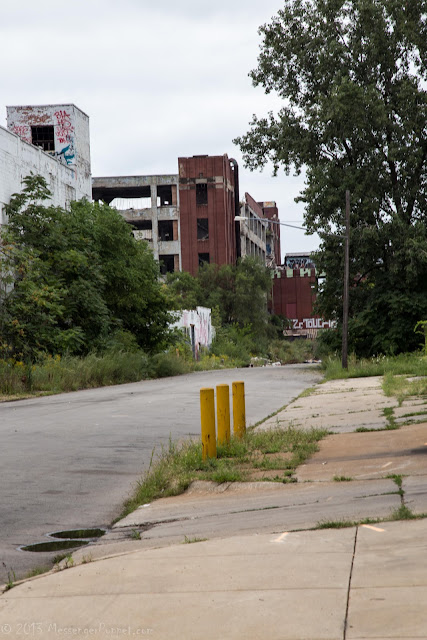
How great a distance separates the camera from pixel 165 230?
3703 inches

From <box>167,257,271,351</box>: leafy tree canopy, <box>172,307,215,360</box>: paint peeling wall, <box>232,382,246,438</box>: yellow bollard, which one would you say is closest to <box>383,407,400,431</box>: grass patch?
<box>232,382,246,438</box>: yellow bollard

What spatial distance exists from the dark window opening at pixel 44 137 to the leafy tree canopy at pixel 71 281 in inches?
492

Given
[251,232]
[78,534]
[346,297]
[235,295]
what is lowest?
[78,534]

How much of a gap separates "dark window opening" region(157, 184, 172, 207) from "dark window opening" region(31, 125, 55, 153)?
37337mm

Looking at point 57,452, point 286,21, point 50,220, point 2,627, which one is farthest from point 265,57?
point 2,627

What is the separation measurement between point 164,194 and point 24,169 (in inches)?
2215

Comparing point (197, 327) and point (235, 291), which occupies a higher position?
point (235, 291)

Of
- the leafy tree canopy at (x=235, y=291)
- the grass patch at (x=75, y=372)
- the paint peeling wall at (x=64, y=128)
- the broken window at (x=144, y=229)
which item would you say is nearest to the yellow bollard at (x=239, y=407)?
the grass patch at (x=75, y=372)

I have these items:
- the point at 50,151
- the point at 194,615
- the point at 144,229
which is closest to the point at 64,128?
the point at 50,151

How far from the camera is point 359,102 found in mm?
40031

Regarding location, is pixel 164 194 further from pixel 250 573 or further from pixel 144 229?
pixel 250 573

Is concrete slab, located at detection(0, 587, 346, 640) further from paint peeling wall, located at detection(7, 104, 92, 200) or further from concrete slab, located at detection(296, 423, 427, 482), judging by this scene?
paint peeling wall, located at detection(7, 104, 92, 200)

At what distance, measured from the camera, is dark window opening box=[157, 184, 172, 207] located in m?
92.0

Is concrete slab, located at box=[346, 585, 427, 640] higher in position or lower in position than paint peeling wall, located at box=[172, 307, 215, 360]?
lower
